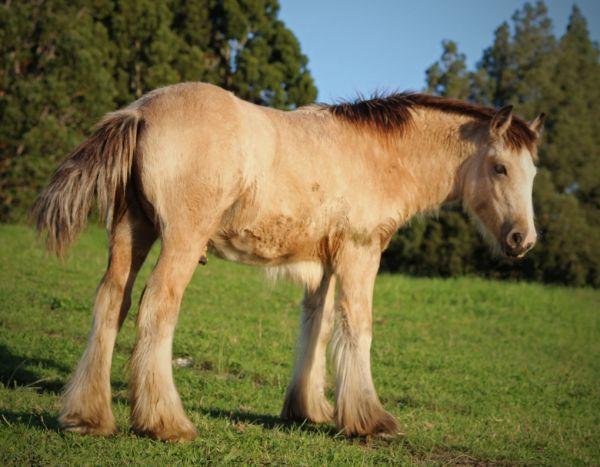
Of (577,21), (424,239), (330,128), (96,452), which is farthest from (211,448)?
(577,21)

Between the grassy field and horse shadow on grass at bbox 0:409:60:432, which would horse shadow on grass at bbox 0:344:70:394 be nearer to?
the grassy field

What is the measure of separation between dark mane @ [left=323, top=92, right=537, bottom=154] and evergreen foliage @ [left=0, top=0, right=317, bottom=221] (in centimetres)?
1660

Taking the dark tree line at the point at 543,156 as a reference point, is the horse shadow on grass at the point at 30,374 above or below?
below

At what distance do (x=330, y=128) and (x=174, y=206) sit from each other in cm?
174

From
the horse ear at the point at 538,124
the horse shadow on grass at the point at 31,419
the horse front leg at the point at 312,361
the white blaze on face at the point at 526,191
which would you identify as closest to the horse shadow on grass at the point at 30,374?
the horse shadow on grass at the point at 31,419

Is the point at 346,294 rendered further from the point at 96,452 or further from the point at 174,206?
the point at 96,452

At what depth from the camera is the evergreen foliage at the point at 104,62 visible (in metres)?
21.2

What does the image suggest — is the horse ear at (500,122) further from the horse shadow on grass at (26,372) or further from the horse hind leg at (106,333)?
the horse shadow on grass at (26,372)

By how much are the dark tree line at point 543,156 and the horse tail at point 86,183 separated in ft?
68.4

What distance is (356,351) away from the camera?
5797 mm

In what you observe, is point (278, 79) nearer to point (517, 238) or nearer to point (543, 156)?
point (543, 156)

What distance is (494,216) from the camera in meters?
→ 6.54

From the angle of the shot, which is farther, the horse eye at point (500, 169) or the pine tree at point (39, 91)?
the pine tree at point (39, 91)

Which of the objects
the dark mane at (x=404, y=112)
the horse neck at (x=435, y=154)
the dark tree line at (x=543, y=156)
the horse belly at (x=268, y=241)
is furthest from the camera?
the dark tree line at (x=543, y=156)
